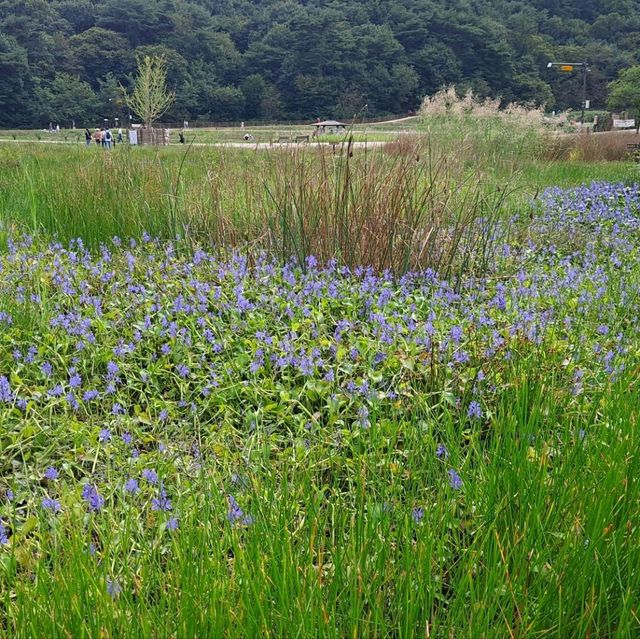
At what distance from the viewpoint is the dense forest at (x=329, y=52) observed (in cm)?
6141

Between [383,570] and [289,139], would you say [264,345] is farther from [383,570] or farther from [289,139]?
[289,139]

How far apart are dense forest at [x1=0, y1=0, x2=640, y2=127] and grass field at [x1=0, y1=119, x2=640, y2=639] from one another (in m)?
58.3

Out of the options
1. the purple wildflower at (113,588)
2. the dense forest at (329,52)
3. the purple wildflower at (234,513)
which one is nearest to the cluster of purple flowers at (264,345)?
the purple wildflower at (234,513)

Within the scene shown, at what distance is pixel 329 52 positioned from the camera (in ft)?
211

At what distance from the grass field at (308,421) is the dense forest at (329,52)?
2294 inches

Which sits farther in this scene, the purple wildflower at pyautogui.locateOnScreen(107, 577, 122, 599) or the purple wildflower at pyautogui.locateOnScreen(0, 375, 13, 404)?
the purple wildflower at pyautogui.locateOnScreen(0, 375, 13, 404)

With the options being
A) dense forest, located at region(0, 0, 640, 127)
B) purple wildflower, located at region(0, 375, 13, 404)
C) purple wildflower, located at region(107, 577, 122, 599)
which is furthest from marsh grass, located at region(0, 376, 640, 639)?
dense forest, located at region(0, 0, 640, 127)

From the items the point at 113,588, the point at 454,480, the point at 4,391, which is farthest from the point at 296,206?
the point at 113,588

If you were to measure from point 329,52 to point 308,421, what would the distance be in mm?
67104

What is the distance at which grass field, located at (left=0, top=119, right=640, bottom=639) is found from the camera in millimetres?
1233

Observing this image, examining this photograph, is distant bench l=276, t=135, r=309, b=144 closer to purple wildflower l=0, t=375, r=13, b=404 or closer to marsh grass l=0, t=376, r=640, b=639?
purple wildflower l=0, t=375, r=13, b=404

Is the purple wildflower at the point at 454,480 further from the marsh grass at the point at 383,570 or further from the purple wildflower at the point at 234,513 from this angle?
the purple wildflower at the point at 234,513

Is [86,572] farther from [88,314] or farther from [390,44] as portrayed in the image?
[390,44]

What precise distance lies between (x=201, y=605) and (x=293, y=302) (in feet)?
6.76
